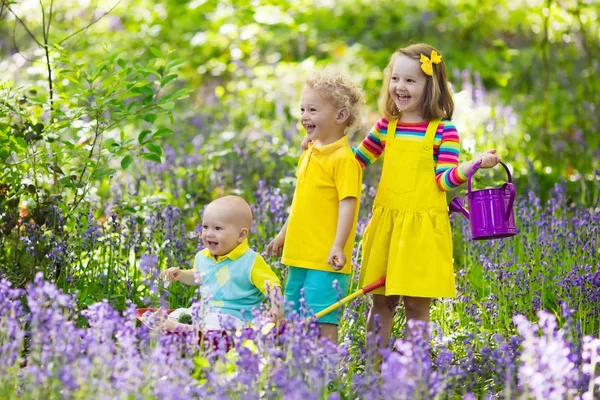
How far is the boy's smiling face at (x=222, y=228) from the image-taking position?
3574 mm

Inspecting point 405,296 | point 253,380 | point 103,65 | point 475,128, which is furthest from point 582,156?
point 253,380

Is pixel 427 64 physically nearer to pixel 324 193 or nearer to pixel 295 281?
pixel 324 193

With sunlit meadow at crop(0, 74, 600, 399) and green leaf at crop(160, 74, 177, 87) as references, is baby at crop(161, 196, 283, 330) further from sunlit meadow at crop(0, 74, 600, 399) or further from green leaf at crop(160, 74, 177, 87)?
green leaf at crop(160, 74, 177, 87)

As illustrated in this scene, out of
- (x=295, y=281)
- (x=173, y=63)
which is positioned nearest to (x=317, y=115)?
(x=295, y=281)

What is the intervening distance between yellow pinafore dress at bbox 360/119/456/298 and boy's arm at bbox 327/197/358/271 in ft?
0.66

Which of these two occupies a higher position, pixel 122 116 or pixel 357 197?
pixel 122 116

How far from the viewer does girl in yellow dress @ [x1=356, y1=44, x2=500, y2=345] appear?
3508 mm

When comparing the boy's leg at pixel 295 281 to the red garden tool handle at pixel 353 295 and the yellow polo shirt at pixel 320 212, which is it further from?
the red garden tool handle at pixel 353 295

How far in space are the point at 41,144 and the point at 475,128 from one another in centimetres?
400

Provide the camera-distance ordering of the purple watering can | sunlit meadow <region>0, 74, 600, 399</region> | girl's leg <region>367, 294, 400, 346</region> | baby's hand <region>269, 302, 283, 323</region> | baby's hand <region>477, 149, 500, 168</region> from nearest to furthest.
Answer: sunlit meadow <region>0, 74, 600, 399</region>, baby's hand <region>269, 302, 283, 323</region>, baby's hand <region>477, 149, 500, 168</region>, the purple watering can, girl's leg <region>367, 294, 400, 346</region>

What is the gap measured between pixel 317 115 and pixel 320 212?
0.40m

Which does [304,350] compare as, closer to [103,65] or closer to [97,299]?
[97,299]

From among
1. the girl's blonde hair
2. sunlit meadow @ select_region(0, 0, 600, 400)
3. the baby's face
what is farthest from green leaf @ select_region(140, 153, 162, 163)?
the girl's blonde hair

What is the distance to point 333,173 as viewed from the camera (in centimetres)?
354
